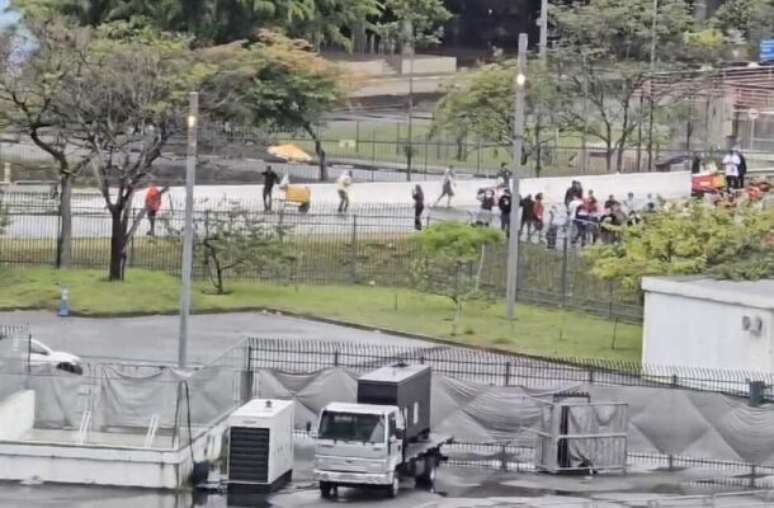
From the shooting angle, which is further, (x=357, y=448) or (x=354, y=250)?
(x=354, y=250)

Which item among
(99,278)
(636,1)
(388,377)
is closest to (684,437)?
(388,377)

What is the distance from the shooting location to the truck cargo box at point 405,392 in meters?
30.8

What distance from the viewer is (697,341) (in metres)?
39.7

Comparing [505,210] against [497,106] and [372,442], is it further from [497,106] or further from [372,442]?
[372,442]

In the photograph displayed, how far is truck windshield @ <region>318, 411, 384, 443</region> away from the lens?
29.8 meters

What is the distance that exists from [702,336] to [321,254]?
16985mm

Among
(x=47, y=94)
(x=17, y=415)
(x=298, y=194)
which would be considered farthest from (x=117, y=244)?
(x=17, y=415)

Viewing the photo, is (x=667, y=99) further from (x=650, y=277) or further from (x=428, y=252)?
(x=650, y=277)

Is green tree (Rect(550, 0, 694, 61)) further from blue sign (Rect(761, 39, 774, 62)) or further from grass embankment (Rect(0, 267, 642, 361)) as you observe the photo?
grass embankment (Rect(0, 267, 642, 361))

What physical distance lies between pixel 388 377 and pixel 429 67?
260 ft

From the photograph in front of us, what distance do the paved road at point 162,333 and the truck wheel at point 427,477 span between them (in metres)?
10.1

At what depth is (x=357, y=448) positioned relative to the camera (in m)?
29.8

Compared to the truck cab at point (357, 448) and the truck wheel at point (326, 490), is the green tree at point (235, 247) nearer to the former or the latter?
the truck wheel at point (326, 490)

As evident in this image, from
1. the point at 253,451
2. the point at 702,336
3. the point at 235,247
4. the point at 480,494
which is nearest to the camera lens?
the point at 253,451
